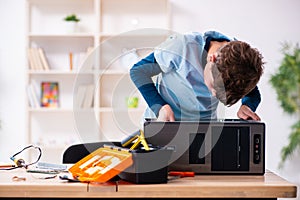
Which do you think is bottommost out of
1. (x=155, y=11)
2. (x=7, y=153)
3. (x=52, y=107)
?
(x=7, y=153)

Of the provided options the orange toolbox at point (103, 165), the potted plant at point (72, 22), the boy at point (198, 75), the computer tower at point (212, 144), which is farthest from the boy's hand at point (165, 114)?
the potted plant at point (72, 22)

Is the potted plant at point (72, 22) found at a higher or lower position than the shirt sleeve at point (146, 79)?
higher

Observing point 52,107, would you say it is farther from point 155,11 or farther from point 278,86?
point 278,86

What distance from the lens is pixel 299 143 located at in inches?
179

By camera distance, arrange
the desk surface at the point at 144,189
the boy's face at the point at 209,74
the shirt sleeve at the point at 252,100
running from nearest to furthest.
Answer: the desk surface at the point at 144,189
the boy's face at the point at 209,74
the shirt sleeve at the point at 252,100

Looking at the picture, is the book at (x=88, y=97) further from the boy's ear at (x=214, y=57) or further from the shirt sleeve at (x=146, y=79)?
the boy's ear at (x=214, y=57)

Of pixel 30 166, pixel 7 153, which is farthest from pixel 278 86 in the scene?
pixel 30 166

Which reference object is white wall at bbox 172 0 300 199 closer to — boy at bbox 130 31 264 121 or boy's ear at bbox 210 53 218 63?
boy at bbox 130 31 264 121

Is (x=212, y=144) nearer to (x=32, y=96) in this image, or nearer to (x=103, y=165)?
(x=103, y=165)

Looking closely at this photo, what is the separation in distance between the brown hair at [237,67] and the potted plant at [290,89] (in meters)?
2.85

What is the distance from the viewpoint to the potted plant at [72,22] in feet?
15.1

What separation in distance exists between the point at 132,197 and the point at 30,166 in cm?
57

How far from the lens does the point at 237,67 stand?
175 centimetres

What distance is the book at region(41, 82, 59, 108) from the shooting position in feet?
15.5
